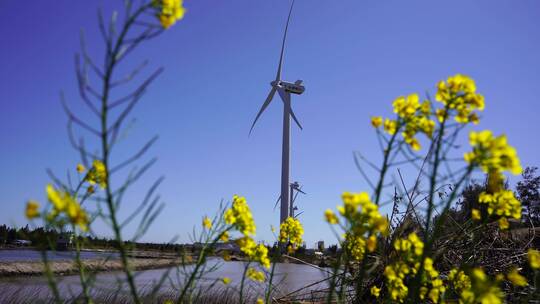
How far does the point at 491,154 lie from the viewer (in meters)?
1.41

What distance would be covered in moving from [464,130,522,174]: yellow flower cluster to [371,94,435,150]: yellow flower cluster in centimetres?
20

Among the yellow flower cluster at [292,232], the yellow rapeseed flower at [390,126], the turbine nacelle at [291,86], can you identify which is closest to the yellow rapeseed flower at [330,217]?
the yellow rapeseed flower at [390,126]

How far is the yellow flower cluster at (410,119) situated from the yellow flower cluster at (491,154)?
20cm

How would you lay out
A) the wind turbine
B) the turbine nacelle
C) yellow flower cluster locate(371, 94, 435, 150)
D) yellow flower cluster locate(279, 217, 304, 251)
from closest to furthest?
1. yellow flower cluster locate(371, 94, 435, 150)
2. yellow flower cluster locate(279, 217, 304, 251)
3. the wind turbine
4. the turbine nacelle

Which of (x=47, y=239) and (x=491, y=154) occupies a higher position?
(x=491, y=154)

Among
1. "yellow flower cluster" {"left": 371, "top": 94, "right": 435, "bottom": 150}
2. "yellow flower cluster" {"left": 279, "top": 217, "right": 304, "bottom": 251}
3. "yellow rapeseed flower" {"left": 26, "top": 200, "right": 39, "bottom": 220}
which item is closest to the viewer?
"yellow rapeseed flower" {"left": 26, "top": 200, "right": 39, "bottom": 220}

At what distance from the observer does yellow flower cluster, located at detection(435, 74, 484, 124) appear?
5.14 ft

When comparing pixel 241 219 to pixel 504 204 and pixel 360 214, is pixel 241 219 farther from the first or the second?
pixel 504 204

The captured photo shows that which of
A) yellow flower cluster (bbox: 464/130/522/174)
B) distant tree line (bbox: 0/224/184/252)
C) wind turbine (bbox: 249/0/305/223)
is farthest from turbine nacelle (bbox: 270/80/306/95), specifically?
yellow flower cluster (bbox: 464/130/522/174)

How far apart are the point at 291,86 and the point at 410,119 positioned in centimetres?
1860

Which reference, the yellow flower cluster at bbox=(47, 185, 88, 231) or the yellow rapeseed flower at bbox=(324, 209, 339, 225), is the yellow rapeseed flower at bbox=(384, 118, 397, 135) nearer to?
the yellow rapeseed flower at bbox=(324, 209, 339, 225)

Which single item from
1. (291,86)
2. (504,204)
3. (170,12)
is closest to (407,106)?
(504,204)

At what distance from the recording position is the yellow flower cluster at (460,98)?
1565 millimetres

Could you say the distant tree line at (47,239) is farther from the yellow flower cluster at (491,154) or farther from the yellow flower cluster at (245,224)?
the yellow flower cluster at (491,154)
